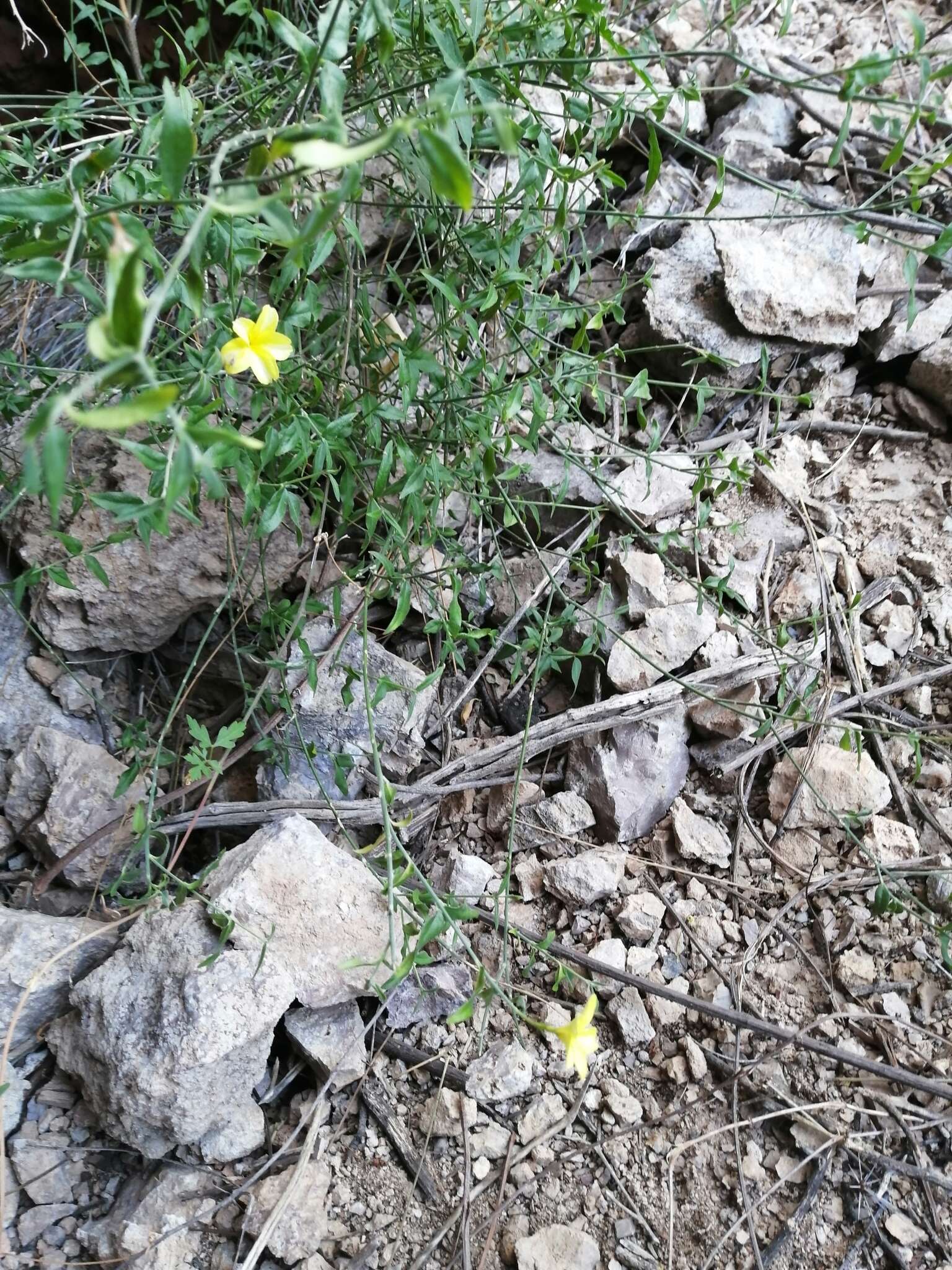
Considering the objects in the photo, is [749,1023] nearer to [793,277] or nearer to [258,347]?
[258,347]

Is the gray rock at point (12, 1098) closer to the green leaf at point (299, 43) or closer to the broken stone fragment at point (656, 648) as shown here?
the broken stone fragment at point (656, 648)

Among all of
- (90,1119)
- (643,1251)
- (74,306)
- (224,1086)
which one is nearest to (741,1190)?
(643,1251)

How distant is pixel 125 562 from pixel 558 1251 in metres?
1.46

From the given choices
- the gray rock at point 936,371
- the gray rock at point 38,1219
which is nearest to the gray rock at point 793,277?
the gray rock at point 936,371

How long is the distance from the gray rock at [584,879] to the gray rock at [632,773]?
0.09 metres

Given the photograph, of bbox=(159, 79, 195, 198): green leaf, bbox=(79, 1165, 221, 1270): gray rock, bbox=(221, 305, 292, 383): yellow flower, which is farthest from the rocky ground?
bbox=(159, 79, 195, 198): green leaf

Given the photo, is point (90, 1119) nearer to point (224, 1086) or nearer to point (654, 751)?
point (224, 1086)

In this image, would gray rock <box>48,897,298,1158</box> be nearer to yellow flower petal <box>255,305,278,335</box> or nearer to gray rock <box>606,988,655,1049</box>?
gray rock <box>606,988,655,1049</box>

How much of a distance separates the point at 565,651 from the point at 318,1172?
39.3 inches

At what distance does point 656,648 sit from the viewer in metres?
1.93

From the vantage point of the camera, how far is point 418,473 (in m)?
1.46

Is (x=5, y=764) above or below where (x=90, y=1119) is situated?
above

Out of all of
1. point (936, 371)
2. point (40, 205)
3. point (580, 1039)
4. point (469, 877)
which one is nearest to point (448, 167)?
point (40, 205)

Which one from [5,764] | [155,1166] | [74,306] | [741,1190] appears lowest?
[155,1166]
